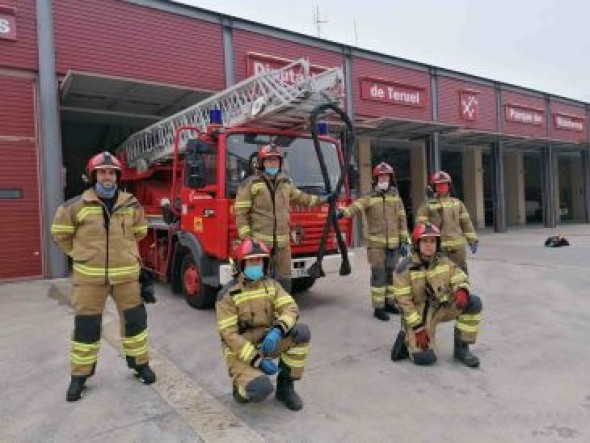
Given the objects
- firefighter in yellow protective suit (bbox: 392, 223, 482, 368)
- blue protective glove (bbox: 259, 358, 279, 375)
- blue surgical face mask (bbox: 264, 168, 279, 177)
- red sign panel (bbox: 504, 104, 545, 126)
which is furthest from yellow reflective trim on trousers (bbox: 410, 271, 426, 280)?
red sign panel (bbox: 504, 104, 545, 126)

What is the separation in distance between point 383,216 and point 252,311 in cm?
292

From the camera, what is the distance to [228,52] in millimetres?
12008

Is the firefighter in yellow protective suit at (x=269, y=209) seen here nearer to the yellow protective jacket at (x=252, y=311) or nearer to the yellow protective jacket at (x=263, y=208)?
the yellow protective jacket at (x=263, y=208)

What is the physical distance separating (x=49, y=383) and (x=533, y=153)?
2562 centimetres

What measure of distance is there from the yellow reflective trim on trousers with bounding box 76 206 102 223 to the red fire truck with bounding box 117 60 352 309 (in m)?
2.04

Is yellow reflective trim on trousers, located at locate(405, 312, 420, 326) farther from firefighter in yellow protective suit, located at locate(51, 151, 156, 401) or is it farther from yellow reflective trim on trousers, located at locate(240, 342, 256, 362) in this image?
firefighter in yellow protective suit, located at locate(51, 151, 156, 401)

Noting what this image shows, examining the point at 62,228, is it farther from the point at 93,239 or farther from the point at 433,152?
the point at 433,152

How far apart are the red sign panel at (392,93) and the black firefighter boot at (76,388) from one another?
1263cm

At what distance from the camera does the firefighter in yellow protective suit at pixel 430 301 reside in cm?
423

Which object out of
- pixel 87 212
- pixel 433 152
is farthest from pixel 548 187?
pixel 87 212

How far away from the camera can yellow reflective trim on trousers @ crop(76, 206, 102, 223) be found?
375 centimetres

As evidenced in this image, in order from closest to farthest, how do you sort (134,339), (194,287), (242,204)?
(134,339) < (242,204) < (194,287)

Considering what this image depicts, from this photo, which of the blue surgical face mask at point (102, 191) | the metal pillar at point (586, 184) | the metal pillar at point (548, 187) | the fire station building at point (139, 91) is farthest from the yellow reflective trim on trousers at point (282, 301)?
the metal pillar at point (586, 184)

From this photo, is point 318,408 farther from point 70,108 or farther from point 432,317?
point 70,108
